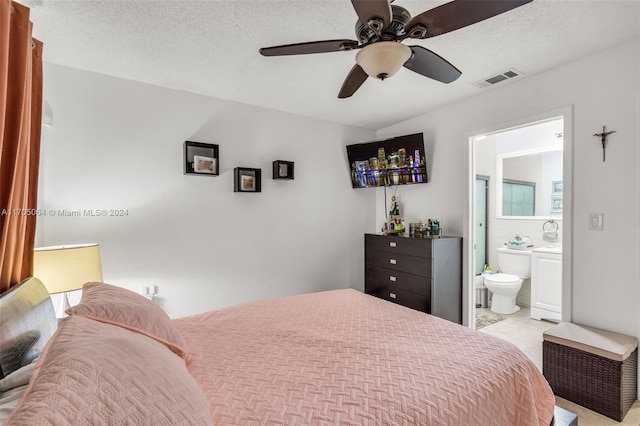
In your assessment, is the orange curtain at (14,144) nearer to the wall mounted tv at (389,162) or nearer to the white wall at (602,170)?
the wall mounted tv at (389,162)

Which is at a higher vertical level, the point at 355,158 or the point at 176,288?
the point at 355,158

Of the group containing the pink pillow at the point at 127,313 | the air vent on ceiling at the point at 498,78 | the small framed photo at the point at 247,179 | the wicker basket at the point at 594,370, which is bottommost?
the wicker basket at the point at 594,370

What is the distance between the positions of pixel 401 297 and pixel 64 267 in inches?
110

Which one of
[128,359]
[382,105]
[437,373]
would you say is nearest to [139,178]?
[128,359]

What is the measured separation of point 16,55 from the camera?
1.41m

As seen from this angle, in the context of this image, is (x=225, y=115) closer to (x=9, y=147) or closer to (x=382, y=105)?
(x=382, y=105)

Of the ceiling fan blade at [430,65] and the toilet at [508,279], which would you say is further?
the toilet at [508,279]

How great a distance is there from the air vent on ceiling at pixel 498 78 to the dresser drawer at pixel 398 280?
1826 mm

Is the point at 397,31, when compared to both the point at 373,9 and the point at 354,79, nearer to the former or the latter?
the point at 373,9

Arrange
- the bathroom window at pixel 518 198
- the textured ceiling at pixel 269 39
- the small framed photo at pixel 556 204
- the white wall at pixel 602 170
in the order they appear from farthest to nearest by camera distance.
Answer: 1. the bathroom window at pixel 518 198
2. the small framed photo at pixel 556 204
3. the white wall at pixel 602 170
4. the textured ceiling at pixel 269 39

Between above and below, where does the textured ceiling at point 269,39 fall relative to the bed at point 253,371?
above

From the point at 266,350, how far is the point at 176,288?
5.61 ft

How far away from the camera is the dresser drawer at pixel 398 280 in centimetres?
294

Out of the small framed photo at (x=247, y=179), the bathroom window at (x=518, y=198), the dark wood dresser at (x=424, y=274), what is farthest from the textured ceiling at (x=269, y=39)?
A: the bathroom window at (x=518, y=198)
